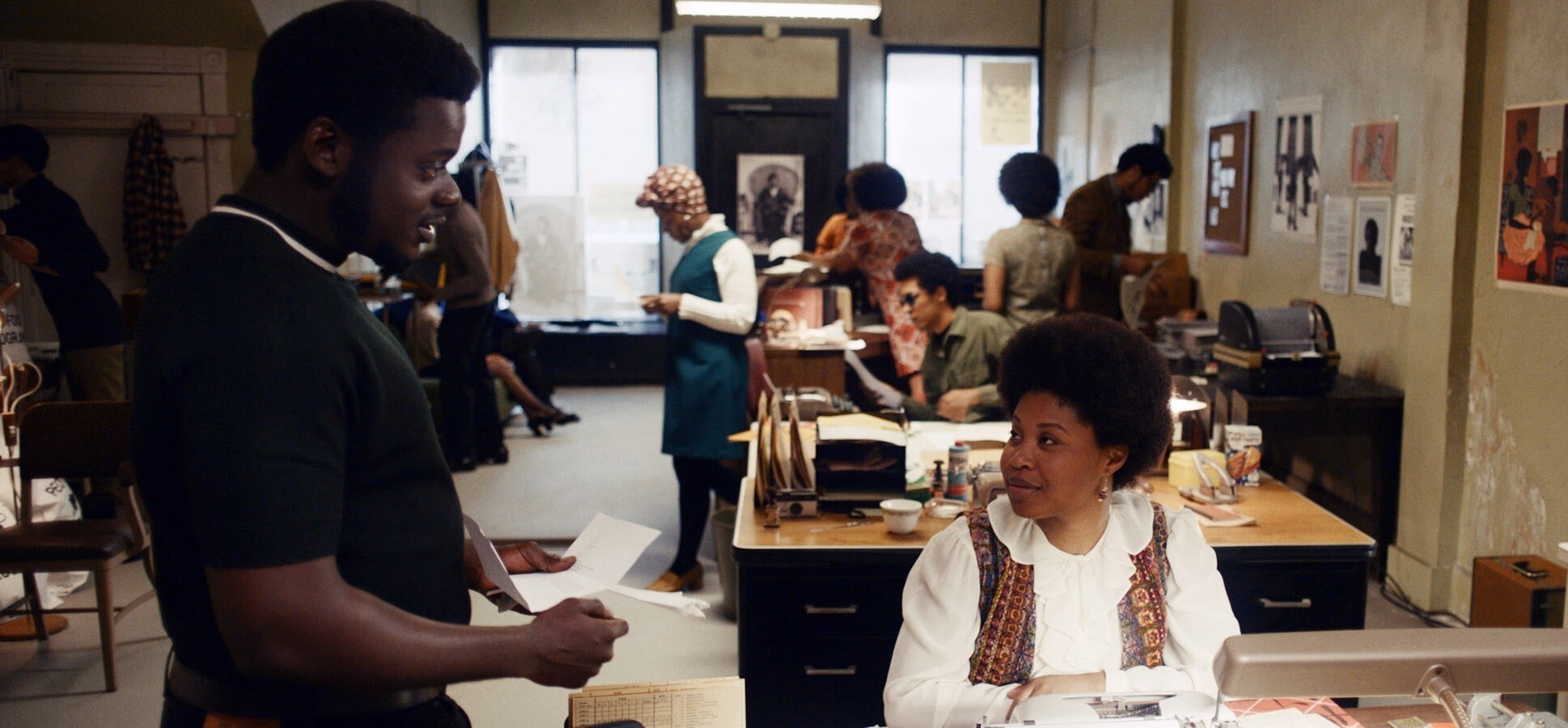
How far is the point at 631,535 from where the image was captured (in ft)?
5.95

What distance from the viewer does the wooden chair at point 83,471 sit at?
13.3 feet

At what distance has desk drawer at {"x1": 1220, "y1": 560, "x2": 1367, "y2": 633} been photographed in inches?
110

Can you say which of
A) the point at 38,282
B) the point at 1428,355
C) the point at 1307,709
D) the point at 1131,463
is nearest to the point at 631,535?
the point at 1131,463

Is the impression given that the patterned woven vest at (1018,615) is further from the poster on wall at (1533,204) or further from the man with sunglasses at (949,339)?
the poster on wall at (1533,204)

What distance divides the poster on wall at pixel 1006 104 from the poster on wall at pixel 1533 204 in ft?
23.5

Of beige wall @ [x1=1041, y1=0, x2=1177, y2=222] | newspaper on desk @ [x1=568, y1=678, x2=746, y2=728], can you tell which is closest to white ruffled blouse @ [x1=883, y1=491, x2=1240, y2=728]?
newspaper on desk @ [x1=568, y1=678, x2=746, y2=728]

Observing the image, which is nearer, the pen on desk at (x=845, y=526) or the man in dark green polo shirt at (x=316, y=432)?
the man in dark green polo shirt at (x=316, y=432)

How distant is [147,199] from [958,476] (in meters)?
5.64

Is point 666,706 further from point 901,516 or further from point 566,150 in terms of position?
point 566,150

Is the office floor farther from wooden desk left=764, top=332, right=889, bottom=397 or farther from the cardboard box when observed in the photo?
the cardboard box

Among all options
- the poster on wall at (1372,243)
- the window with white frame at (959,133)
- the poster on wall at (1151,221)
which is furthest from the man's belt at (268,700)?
the window with white frame at (959,133)

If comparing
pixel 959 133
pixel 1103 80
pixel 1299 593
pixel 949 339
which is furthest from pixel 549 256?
pixel 1299 593

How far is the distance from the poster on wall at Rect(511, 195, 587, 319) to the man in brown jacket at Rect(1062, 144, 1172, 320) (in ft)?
17.8

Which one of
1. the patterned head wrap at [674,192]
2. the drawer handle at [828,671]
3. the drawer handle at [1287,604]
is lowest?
the drawer handle at [828,671]
